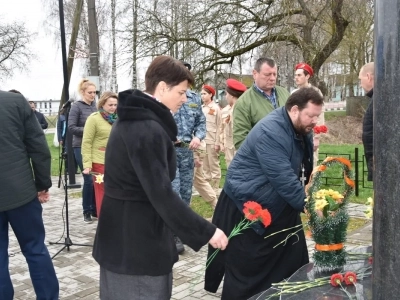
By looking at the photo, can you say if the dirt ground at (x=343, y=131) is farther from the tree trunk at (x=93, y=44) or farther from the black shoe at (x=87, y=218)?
the black shoe at (x=87, y=218)

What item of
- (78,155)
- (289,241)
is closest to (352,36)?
(78,155)

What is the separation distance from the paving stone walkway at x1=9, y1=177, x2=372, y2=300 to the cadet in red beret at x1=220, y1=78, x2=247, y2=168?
2115 millimetres

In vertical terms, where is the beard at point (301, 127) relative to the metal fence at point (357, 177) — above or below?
above

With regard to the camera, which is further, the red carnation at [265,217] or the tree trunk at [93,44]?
the tree trunk at [93,44]

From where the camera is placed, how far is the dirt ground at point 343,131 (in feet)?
65.1

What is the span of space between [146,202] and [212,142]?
5925 millimetres

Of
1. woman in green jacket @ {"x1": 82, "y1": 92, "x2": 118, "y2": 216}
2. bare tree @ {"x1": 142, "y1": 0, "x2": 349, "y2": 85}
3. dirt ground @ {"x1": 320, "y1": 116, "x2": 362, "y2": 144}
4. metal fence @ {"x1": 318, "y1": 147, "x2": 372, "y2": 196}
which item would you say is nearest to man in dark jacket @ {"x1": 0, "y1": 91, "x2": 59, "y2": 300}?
woman in green jacket @ {"x1": 82, "y1": 92, "x2": 118, "y2": 216}

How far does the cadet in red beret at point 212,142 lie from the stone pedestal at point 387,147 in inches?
252

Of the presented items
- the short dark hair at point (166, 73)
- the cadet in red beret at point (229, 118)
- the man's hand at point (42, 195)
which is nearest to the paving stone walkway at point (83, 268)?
the man's hand at point (42, 195)

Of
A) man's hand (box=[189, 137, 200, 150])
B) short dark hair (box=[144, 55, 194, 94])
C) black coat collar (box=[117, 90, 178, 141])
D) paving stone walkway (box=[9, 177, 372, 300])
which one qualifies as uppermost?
short dark hair (box=[144, 55, 194, 94])

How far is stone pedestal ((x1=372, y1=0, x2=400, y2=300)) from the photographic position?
58.2 inches

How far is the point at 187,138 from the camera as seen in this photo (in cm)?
542

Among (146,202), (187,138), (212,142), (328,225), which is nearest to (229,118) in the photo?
(212,142)

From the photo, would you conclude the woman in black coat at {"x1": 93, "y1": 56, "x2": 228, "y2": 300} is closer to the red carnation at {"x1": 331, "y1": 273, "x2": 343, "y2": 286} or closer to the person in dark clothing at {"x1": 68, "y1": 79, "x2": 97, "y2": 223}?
the red carnation at {"x1": 331, "y1": 273, "x2": 343, "y2": 286}
